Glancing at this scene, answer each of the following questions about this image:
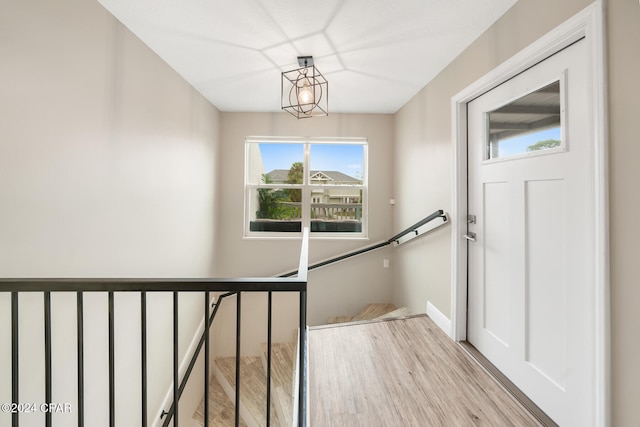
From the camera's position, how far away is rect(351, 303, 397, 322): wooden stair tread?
333 centimetres

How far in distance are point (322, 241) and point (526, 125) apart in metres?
2.54

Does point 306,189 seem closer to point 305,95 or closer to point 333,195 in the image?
point 333,195

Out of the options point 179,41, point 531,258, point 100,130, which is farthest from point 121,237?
point 531,258

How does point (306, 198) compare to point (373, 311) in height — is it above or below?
above

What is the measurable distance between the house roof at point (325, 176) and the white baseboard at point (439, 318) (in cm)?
184

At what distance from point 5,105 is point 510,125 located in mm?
2495

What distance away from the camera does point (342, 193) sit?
149 inches

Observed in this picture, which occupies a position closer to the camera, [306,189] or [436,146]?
[436,146]

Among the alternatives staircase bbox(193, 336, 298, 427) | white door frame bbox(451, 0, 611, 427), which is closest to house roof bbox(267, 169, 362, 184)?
staircase bbox(193, 336, 298, 427)

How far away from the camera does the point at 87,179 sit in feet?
4.93

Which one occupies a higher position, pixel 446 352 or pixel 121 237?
pixel 121 237

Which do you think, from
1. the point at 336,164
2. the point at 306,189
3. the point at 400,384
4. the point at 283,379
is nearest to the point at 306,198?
the point at 306,189

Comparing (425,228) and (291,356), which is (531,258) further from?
(291,356)

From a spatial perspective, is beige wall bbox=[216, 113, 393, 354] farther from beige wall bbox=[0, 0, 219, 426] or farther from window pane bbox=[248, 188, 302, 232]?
beige wall bbox=[0, 0, 219, 426]
